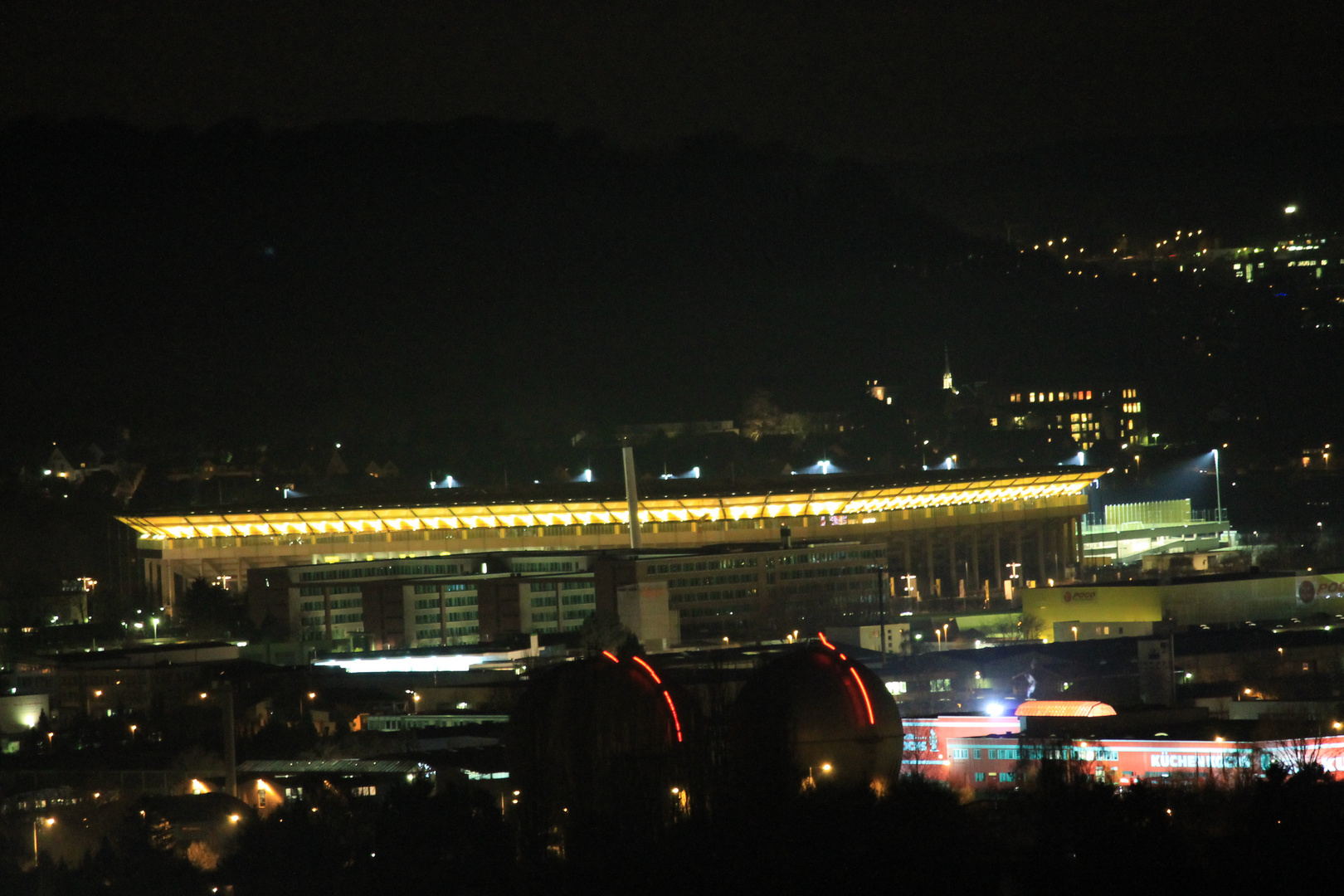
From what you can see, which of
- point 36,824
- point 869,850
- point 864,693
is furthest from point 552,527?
point 869,850

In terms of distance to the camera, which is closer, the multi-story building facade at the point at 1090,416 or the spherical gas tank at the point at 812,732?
the spherical gas tank at the point at 812,732

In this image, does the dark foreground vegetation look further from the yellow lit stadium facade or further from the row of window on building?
the row of window on building

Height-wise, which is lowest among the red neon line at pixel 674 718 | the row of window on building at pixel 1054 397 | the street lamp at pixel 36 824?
the street lamp at pixel 36 824

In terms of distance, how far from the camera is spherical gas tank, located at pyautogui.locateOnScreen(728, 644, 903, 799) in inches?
340

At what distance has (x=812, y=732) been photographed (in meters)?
Result: 8.77

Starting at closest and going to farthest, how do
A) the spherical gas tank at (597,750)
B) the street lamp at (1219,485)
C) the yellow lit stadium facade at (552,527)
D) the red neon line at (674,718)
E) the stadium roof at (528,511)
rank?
the spherical gas tank at (597,750), the red neon line at (674,718), the yellow lit stadium facade at (552,527), the stadium roof at (528,511), the street lamp at (1219,485)

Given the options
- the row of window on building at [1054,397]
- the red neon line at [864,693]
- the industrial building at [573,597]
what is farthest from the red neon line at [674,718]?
the row of window on building at [1054,397]

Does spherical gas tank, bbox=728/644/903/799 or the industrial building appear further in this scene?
the industrial building

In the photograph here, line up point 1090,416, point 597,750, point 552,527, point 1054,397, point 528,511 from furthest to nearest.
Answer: point 1054,397 < point 1090,416 < point 528,511 < point 552,527 < point 597,750

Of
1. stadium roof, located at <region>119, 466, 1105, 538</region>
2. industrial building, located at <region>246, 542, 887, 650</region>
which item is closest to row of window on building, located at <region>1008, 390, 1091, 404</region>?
stadium roof, located at <region>119, 466, 1105, 538</region>

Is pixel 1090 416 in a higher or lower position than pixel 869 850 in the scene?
higher

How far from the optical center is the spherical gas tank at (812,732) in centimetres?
863

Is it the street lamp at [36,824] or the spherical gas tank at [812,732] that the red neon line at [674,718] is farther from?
the street lamp at [36,824]

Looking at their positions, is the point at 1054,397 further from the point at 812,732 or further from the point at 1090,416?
the point at 812,732
